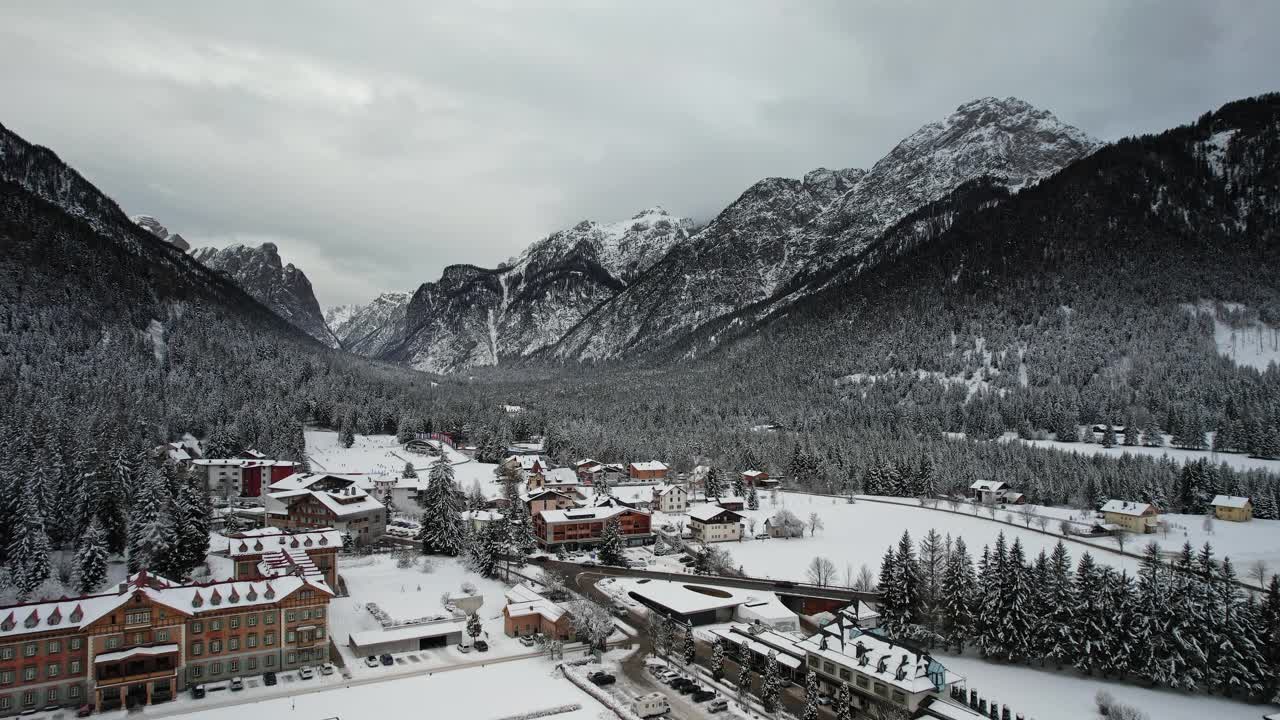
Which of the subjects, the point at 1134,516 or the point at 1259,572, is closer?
the point at 1259,572

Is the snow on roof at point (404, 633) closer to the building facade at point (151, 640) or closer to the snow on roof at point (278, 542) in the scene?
the building facade at point (151, 640)

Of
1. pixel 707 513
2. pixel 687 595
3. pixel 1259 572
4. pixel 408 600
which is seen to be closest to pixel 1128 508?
pixel 1259 572

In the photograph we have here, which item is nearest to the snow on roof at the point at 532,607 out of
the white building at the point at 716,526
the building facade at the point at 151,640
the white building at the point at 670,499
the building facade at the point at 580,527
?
the building facade at the point at 151,640

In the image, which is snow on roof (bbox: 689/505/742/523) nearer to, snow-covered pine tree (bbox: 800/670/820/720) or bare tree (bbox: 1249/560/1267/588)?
snow-covered pine tree (bbox: 800/670/820/720)

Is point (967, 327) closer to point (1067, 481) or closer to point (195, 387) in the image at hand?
point (1067, 481)

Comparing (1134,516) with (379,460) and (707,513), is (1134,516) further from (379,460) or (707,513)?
(379,460)

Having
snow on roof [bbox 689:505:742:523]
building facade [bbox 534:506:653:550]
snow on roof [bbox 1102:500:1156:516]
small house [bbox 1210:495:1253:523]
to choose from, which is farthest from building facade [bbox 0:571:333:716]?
small house [bbox 1210:495:1253:523]

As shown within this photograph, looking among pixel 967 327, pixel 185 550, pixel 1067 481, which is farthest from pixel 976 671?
pixel 967 327
